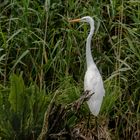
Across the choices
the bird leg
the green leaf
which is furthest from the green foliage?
the bird leg

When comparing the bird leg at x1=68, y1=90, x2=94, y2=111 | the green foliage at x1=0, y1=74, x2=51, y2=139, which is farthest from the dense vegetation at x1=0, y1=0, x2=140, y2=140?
the bird leg at x1=68, y1=90, x2=94, y2=111

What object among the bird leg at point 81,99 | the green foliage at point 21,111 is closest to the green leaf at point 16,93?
the green foliage at point 21,111

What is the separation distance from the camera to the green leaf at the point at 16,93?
2842mm

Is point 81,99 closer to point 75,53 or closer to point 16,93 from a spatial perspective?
point 16,93

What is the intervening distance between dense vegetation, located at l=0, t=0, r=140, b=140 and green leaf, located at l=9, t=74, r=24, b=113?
6.0 inches

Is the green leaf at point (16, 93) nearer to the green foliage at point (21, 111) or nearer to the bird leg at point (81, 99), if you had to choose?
the green foliage at point (21, 111)

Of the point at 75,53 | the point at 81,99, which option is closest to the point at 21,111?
the point at 81,99

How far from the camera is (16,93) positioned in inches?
113

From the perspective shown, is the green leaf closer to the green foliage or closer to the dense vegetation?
the green foliage

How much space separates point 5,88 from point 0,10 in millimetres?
716

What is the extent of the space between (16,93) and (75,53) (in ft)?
2.33

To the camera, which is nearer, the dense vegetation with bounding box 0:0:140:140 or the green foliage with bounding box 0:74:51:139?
the green foliage with bounding box 0:74:51:139

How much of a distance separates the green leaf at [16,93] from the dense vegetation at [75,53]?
153 mm

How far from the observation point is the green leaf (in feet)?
9.32
